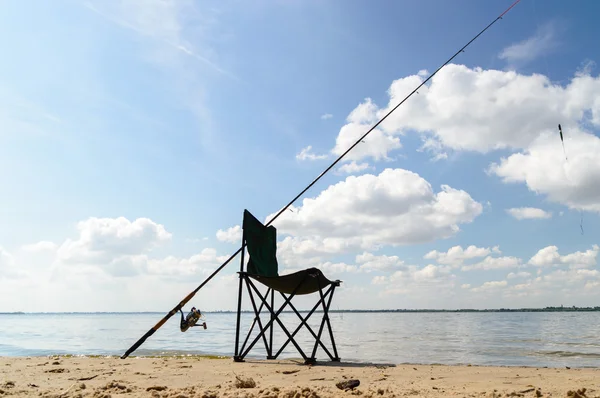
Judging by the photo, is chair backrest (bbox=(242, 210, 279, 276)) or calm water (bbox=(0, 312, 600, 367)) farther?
calm water (bbox=(0, 312, 600, 367))

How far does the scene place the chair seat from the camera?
987 cm

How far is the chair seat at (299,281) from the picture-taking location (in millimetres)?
9867

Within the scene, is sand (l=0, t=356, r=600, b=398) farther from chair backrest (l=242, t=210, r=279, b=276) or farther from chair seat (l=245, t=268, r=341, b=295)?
chair backrest (l=242, t=210, r=279, b=276)

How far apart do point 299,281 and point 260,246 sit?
1633 millimetres

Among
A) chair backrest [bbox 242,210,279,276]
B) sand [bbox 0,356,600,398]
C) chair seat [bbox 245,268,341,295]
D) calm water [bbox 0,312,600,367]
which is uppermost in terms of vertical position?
chair backrest [bbox 242,210,279,276]

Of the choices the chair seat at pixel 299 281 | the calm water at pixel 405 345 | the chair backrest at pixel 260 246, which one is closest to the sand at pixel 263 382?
the chair seat at pixel 299 281

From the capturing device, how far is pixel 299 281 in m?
10.1

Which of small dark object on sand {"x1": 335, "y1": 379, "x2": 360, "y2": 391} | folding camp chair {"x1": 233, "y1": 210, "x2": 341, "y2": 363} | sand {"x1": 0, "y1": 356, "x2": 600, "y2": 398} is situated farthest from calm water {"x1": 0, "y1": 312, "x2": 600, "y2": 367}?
small dark object on sand {"x1": 335, "y1": 379, "x2": 360, "y2": 391}

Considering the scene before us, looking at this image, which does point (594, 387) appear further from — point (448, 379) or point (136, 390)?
point (136, 390)

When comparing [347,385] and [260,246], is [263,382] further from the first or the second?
[260,246]

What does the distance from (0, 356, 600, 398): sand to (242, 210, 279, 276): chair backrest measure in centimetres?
232

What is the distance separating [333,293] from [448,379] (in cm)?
388

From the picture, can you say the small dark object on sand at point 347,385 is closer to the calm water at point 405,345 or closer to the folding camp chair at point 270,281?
the folding camp chair at point 270,281

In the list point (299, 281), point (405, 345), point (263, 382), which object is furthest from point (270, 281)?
point (405, 345)
